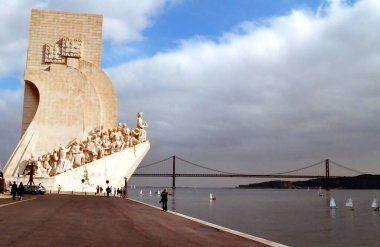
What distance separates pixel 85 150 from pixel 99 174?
4.52ft

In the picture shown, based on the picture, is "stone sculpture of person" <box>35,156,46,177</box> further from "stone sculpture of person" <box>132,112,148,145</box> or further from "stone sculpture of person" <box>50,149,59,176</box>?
"stone sculpture of person" <box>132,112,148,145</box>

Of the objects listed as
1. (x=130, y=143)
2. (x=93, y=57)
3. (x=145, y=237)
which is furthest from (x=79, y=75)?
(x=145, y=237)

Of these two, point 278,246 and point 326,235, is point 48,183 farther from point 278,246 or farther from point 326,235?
point 278,246

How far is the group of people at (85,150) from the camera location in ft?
66.8

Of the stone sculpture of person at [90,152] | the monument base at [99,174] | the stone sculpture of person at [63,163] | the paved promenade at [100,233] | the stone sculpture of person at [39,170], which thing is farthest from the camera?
the stone sculpture of person at [90,152]

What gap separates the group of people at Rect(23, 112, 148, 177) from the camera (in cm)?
2038

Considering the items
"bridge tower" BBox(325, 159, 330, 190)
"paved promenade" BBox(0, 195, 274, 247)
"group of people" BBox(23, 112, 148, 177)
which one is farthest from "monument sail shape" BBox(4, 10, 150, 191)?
"bridge tower" BBox(325, 159, 330, 190)

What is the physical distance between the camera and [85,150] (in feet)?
69.3

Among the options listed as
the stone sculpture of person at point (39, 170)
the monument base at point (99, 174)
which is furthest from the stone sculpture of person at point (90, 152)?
the stone sculpture of person at point (39, 170)

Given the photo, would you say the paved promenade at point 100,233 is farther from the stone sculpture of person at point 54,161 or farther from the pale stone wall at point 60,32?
the pale stone wall at point 60,32

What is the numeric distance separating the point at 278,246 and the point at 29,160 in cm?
1751

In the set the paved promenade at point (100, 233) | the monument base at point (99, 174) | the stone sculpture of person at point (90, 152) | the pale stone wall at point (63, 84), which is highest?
the pale stone wall at point (63, 84)

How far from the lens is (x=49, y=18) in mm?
24219

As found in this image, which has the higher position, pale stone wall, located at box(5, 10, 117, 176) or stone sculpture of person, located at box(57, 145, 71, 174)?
pale stone wall, located at box(5, 10, 117, 176)
